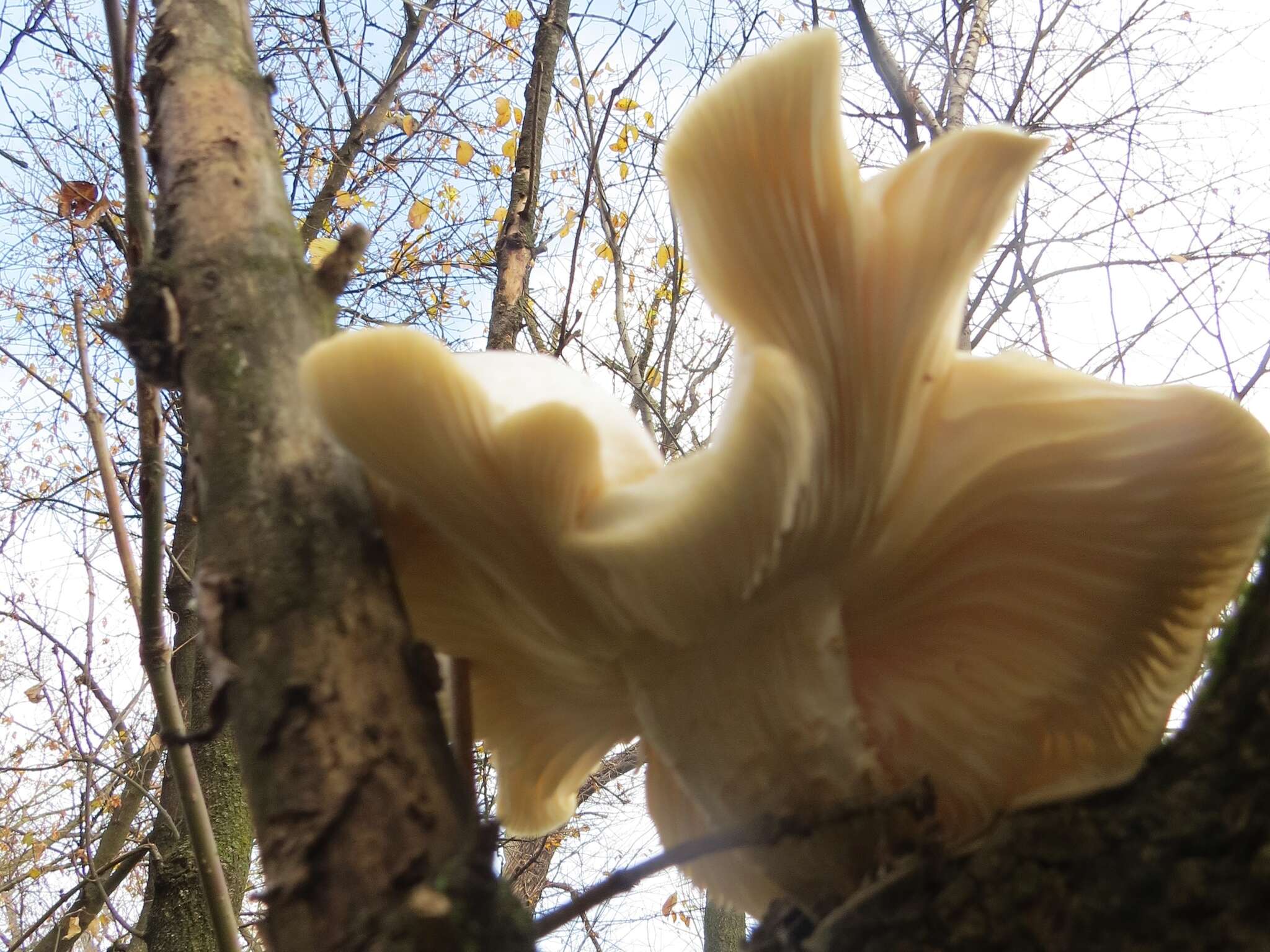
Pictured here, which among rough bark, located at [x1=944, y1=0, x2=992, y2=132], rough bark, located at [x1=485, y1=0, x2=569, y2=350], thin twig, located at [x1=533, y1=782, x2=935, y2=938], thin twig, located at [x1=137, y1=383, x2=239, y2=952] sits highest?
rough bark, located at [x1=944, y1=0, x2=992, y2=132]

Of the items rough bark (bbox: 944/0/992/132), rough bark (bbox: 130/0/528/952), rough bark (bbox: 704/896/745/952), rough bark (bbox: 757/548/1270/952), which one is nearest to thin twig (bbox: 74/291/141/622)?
rough bark (bbox: 130/0/528/952)

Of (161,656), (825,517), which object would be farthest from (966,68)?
(161,656)

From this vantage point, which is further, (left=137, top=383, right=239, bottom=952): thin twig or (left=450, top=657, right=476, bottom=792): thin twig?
(left=137, top=383, right=239, bottom=952): thin twig

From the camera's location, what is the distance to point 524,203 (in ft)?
10.2

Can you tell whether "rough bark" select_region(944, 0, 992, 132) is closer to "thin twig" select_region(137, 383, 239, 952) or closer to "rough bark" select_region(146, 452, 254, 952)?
"thin twig" select_region(137, 383, 239, 952)

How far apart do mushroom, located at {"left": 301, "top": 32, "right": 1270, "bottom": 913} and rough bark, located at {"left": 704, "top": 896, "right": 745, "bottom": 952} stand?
5767 mm

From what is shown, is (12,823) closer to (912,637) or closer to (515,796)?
(515,796)

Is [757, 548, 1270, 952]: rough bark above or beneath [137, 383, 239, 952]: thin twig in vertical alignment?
beneath

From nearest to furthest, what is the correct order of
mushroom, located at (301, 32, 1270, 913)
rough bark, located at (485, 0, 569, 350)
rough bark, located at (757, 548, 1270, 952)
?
rough bark, located at (757, 548, 1270, 952), mushroom, located at (301, 32, 1270, 913), rough bark, located at (485, 0, 569, 350)

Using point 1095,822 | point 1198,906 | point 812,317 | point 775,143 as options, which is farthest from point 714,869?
point 775,143

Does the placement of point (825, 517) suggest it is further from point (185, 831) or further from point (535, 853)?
point (535, 853)

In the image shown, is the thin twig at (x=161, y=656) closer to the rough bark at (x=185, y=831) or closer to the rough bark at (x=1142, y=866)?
the rough bark at (x=1142, y=866)

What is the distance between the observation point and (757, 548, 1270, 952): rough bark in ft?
2.52

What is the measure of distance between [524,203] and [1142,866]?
2811 millimetres
